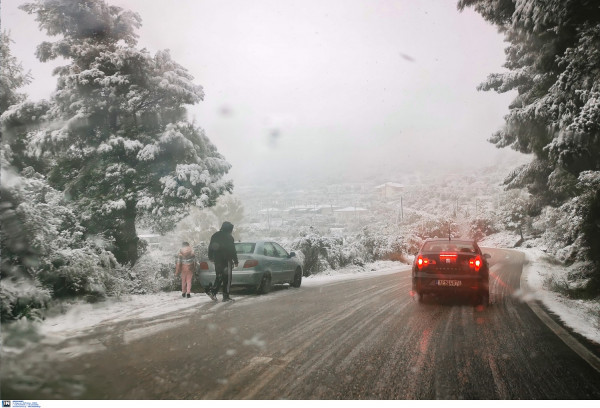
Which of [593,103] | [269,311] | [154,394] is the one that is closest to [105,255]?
[269,311]

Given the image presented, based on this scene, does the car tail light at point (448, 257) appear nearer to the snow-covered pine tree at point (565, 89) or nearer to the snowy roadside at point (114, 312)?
A: the snow-covered pine tree at point (565, 89)

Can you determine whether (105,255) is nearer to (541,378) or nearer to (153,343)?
(153,343)

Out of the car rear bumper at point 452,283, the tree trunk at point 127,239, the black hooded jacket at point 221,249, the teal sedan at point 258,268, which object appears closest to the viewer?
the car rear bumper at point 452,283

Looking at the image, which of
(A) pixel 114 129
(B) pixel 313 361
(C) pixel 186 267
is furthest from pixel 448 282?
(A) pixel 114 129

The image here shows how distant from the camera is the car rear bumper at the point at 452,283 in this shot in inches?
350

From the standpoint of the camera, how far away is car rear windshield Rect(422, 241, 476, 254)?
944 centimetres

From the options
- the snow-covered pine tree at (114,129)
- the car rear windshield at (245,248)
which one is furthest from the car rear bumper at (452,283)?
the snow-covered pine tree at (114,129)

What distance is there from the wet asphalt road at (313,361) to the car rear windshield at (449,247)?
2198 mm

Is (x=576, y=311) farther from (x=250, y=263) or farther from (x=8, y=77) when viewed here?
(x=8, y=77)

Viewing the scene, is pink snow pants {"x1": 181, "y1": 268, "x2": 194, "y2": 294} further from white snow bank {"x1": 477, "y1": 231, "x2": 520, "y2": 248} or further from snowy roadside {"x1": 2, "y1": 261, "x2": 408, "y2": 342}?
white snow bank {"x1": 477, "y1": 231, "x2": 520, "y2": 248}

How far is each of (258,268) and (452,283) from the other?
477 cm

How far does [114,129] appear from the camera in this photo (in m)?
13.2

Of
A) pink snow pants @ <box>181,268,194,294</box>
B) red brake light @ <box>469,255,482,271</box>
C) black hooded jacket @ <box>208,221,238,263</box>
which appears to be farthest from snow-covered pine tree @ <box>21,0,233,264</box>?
red brake light @ <box>469,255,482,271</box>

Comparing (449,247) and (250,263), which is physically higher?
(449,247)
